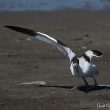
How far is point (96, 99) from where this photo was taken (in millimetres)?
11742

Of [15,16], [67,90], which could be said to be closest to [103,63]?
A: [67,90]

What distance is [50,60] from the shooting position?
53.2ft

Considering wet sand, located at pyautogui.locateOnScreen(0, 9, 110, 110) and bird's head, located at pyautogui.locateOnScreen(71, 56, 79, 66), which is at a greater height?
bird's head, located at pyautogui.locateOnScreen(71, 56, 79, 66)

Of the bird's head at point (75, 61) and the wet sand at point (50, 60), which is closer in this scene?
the wet sand at point (50, 60)

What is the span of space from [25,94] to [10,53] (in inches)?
206

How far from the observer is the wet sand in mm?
11664

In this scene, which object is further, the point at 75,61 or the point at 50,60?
the point at 50,60

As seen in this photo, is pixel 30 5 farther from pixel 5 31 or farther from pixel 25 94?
pixel 25 94

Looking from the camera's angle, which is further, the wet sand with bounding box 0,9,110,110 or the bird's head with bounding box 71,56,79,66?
the bird's head with bounding box 71,56,79,66

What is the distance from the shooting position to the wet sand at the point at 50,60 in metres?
11.7

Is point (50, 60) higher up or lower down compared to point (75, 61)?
lower down

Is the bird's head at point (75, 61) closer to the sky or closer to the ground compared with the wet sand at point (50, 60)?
closer to the sky

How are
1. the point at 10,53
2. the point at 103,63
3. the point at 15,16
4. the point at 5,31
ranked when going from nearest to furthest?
the point at 103,63 → the point at 10,53 → the point at 5,31 → the point at 15,16

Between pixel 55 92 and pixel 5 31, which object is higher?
pixel 55 92
